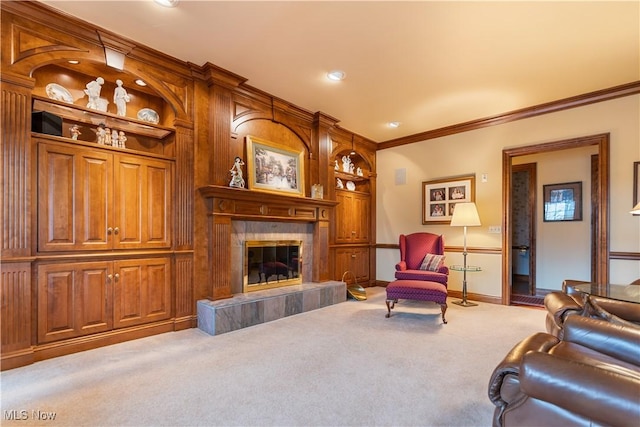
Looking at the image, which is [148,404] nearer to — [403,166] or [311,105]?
[311,105]

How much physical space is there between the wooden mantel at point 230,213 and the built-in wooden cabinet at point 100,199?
19.4 inches

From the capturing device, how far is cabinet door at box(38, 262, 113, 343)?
2.65m

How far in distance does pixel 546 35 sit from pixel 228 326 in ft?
14.3

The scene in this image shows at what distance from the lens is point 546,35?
288cm

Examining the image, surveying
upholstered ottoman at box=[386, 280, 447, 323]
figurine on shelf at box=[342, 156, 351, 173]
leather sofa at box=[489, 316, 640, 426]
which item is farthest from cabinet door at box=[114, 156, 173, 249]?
figurine on shelf at box=[342, 156, 351, 173]

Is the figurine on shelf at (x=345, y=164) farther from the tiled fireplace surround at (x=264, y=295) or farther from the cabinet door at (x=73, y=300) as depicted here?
the cabinet door at (x=73, y=300)

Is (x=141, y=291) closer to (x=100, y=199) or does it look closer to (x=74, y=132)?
(x=100, y=199)

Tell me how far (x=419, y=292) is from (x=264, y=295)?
1979 millimetres

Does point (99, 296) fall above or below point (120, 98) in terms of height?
below

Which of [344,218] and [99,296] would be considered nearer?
[99,296]

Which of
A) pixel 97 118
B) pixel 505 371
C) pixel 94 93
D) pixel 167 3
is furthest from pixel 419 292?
pixel 94 93

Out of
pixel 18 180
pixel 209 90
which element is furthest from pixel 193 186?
pixel 18 180

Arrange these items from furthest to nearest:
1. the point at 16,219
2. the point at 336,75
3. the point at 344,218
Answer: the point at 344,218, the point at 336,75, the point at 16,219

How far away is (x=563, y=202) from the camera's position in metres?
5.48
